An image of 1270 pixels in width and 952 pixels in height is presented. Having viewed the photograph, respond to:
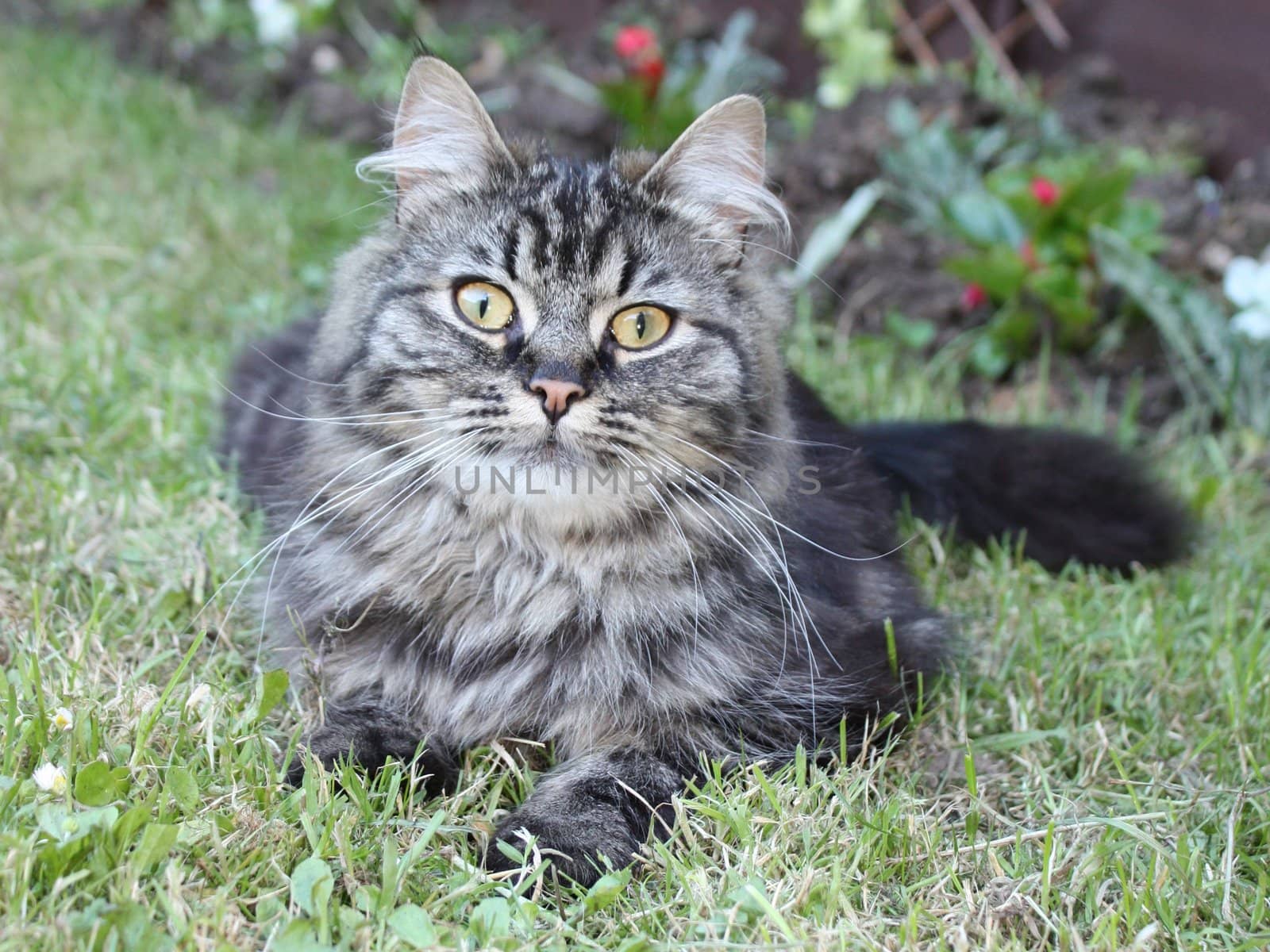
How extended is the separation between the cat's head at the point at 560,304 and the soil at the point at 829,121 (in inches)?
11.4

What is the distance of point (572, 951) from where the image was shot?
1384mm

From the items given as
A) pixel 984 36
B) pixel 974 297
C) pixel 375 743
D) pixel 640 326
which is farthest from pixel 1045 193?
pixel 375 743

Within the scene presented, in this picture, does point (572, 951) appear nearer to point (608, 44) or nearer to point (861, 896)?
point (861, 896)

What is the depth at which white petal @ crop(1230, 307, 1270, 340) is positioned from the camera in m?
2.86

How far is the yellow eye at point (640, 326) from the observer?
1.72m

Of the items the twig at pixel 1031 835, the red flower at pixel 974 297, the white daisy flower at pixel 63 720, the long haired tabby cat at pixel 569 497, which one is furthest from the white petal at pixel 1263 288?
the white daisy flower at pixel 63 720

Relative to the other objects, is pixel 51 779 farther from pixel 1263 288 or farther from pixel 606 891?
pixel 1263 288

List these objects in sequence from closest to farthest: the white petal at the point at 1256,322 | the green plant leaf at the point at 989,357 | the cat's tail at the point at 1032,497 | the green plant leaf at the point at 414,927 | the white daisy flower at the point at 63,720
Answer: the green plant leaf at the point at 414,927
the white daisy flower at the point at 63,720
the cat's tail at the point at 1032,497
the white petal at the point at 1256,322
the green plant leaf at the point at 989,357

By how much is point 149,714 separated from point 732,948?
860 millimetres

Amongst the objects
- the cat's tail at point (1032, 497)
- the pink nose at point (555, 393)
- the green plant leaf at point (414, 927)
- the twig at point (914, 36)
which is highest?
the twig at point (914, 36)

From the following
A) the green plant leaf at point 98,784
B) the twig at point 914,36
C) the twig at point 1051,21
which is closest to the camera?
the green plant leaf at point 98,784

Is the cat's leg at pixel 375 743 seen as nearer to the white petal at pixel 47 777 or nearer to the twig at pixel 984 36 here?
the white petal at pixel 47 777

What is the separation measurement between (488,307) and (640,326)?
9.1 inches

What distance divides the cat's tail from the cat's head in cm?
67
